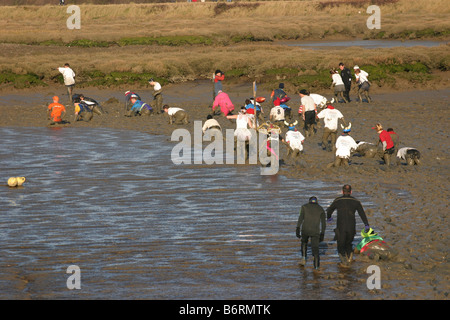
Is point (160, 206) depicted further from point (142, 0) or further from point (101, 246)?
point (142, 0)

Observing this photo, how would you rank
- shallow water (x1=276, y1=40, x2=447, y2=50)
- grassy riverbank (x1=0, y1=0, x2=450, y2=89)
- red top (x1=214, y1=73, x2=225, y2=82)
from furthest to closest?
shallow water (x1=276, y1=40, x2=447, y2=50)
grassy riverbank (x1=0, y1=0, x2=450, y2=89)
red top (x1=214, y1=73, x2=225, y2=82)

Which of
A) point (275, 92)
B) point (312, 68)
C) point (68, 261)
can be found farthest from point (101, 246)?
point (312, 68)

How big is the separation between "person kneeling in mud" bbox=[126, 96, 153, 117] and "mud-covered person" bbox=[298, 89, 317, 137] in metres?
8.85

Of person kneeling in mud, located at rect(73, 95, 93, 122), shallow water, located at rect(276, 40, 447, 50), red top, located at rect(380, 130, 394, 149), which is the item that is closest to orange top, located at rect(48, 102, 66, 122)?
Answer: person kneeling in mud, located at rect(73, 95, 93, 122)

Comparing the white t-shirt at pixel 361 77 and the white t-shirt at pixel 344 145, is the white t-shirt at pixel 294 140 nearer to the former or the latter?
the white t-shirt at pixel 344 145

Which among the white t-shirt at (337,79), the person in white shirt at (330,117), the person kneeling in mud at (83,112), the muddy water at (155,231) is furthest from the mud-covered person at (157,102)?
the person in white shirt at (330,117)

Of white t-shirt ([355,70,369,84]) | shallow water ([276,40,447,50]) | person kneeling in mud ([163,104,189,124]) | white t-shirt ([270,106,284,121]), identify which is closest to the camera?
white t-shirt ([270,106,284,121])

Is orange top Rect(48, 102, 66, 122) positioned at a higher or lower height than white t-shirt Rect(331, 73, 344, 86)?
lower

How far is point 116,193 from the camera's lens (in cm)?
1912

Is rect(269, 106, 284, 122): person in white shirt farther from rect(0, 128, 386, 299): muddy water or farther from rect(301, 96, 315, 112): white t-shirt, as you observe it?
rect(0, 128, 386, 299): muddy water

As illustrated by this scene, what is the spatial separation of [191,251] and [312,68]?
31.4 m

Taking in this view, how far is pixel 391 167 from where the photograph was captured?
2141 cm

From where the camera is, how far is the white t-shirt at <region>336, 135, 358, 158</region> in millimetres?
20531

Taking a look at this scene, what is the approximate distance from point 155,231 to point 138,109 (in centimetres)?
1720
